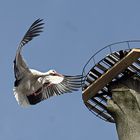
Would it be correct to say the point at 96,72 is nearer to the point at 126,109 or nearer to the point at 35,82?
the point at 126,109

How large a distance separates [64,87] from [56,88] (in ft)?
0.85

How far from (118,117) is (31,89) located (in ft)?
14.7

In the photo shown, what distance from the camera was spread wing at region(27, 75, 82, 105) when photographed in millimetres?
22375

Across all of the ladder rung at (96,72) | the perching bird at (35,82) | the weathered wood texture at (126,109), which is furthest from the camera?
the perching bird at (35,82)

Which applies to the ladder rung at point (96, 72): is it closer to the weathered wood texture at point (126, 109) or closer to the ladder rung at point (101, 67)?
the ladder rung at point (101, 67)

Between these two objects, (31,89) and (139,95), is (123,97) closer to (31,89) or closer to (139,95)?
(139,95)

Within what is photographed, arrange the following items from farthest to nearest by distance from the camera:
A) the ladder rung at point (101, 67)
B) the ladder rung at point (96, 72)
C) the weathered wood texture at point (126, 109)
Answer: the ladder rung at point (96, 72) < the ladder rung at point (101, 67) < the weathered wood texture at point (126, 109)

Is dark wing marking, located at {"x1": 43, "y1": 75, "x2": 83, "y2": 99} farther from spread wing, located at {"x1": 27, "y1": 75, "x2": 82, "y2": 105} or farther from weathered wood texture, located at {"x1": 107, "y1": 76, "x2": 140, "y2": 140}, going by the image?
weathered wood texture, located at {"x1": 107, "y1": 76, "x2": 140, "y2": 140}

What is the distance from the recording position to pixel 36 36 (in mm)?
21969

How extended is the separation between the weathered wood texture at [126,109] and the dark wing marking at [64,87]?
122 inches

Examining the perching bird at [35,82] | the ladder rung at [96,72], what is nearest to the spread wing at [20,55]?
the perching bird at [35,82]

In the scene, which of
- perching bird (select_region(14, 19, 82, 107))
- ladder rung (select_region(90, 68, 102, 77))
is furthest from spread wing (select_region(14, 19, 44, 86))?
ladder rung (select_region(90, 68, 102, 77))

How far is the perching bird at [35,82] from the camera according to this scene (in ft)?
72.9

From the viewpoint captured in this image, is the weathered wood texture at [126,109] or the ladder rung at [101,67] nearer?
the weathered wood texture at [126,109]
